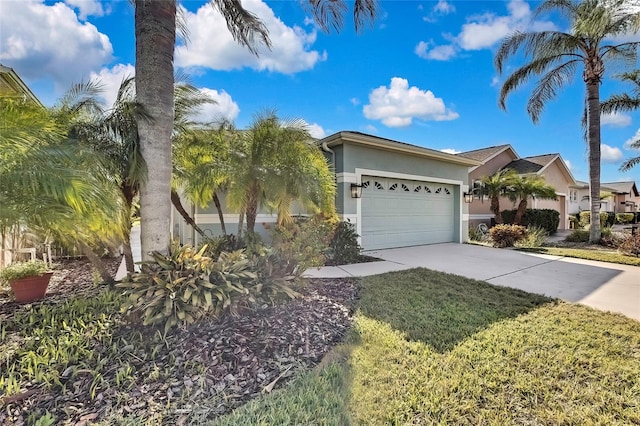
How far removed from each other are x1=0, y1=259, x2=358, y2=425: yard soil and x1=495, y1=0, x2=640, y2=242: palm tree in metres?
13.9

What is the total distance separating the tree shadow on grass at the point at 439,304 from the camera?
3947mm

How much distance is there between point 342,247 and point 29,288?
647 cm

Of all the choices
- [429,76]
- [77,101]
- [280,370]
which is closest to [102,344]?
[280,370]

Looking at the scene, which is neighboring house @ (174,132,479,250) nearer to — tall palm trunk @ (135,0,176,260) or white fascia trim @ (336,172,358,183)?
white fascia trim @ (336,172,358,183)

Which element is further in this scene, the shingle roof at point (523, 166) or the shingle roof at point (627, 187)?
the shingle roof at point (627, 187)

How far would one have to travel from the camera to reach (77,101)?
4.45 m

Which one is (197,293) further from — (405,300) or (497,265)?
(497,265)

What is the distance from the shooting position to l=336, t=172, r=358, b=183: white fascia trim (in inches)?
368

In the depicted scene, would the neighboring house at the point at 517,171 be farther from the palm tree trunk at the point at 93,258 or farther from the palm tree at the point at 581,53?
the palm tree trunk at the point at 93,258

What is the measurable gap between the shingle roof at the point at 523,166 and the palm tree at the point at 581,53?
6.70m

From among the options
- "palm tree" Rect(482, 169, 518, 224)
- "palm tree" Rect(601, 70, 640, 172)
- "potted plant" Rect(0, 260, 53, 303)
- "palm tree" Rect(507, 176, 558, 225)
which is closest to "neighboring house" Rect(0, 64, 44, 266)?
"potted plant" Rect(0, 260, 53, 303)

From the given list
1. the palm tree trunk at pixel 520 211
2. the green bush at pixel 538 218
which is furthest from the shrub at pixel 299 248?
the green bush at pixel 538 218

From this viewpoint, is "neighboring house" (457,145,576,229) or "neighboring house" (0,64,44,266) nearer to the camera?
"neighboring house" (0,64,44,266)

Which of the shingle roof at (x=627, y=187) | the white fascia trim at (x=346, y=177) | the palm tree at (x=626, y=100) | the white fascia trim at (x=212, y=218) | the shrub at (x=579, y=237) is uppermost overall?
the palm tree at (x=626, y=100)
